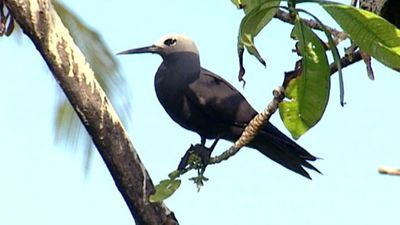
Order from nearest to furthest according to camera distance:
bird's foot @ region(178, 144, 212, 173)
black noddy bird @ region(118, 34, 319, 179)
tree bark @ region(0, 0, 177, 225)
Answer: tree bark @ region(0, 0, 177, 225) < bird's foot @ region(178, 144, 212, 173) < black noddy bird @ region(118, 34, 319, 179)

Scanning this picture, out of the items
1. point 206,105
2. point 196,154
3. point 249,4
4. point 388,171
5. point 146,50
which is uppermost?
point 388,171

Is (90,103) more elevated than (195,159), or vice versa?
(90,103)

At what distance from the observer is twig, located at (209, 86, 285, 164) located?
175 centimetres

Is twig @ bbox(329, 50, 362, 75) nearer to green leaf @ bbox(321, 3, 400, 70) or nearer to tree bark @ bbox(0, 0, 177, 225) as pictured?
green leaf @ bbox(321, 3, 400, 70)

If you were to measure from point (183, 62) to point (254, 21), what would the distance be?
8.46 ft

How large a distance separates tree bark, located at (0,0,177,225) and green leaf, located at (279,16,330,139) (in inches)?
22.6

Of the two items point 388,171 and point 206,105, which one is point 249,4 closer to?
point 388,171

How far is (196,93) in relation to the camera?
3832mm

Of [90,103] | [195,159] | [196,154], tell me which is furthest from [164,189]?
[196,154]

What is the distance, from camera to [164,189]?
6.81ft

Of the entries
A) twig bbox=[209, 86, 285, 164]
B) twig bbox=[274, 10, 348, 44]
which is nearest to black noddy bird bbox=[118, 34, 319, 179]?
twig bbox=[209, 86, 285, 164]

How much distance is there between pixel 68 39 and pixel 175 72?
75.0 inches

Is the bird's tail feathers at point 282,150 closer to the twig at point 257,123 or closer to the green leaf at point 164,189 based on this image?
the twig at point 257,123

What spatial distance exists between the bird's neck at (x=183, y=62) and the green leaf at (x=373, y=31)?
259 centimetres
